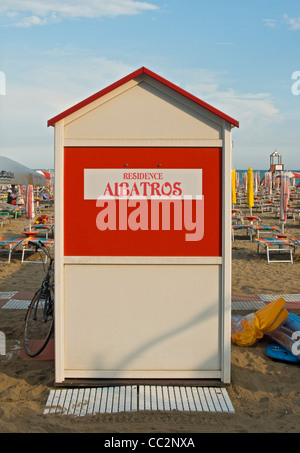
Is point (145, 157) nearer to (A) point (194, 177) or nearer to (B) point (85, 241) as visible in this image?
(A) point (194, 177)

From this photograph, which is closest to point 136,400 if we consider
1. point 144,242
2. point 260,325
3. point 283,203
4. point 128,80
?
point 144,242

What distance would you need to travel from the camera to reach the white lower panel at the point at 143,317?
4.25 meters

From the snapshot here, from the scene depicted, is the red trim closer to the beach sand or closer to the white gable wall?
the white gable wall

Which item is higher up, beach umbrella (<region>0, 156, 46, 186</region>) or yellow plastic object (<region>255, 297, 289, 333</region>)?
beach umbrella (<region>0, 156, 46, 186</region>)

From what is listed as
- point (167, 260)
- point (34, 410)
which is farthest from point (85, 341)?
point (167, 260)

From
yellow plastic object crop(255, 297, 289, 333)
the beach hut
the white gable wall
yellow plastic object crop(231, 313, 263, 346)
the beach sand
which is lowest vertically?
the beach sand

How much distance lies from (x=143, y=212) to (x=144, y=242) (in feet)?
0.92

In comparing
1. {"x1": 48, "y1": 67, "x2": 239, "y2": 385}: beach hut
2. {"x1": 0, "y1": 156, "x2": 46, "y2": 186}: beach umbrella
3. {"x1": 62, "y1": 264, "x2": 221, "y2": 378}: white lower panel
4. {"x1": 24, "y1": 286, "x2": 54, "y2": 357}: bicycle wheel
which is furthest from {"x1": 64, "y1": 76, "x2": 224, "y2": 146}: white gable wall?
{"x1": 0, "y1": 156, "x2": 46, "y2": 186}: beach umbrella

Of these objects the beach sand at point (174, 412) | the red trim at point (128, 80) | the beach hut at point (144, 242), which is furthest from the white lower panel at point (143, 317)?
the red trim at point (128, 80)

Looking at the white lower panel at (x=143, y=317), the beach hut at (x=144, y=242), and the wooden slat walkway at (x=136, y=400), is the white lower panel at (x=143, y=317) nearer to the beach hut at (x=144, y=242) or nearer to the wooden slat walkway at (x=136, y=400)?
the beach hut at (x=144, y=242)

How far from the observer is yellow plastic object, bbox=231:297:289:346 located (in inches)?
209

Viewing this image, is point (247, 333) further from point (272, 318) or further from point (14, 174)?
point (14, 174)

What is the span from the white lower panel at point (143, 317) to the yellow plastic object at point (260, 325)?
118cm

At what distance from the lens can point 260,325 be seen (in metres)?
5.33
